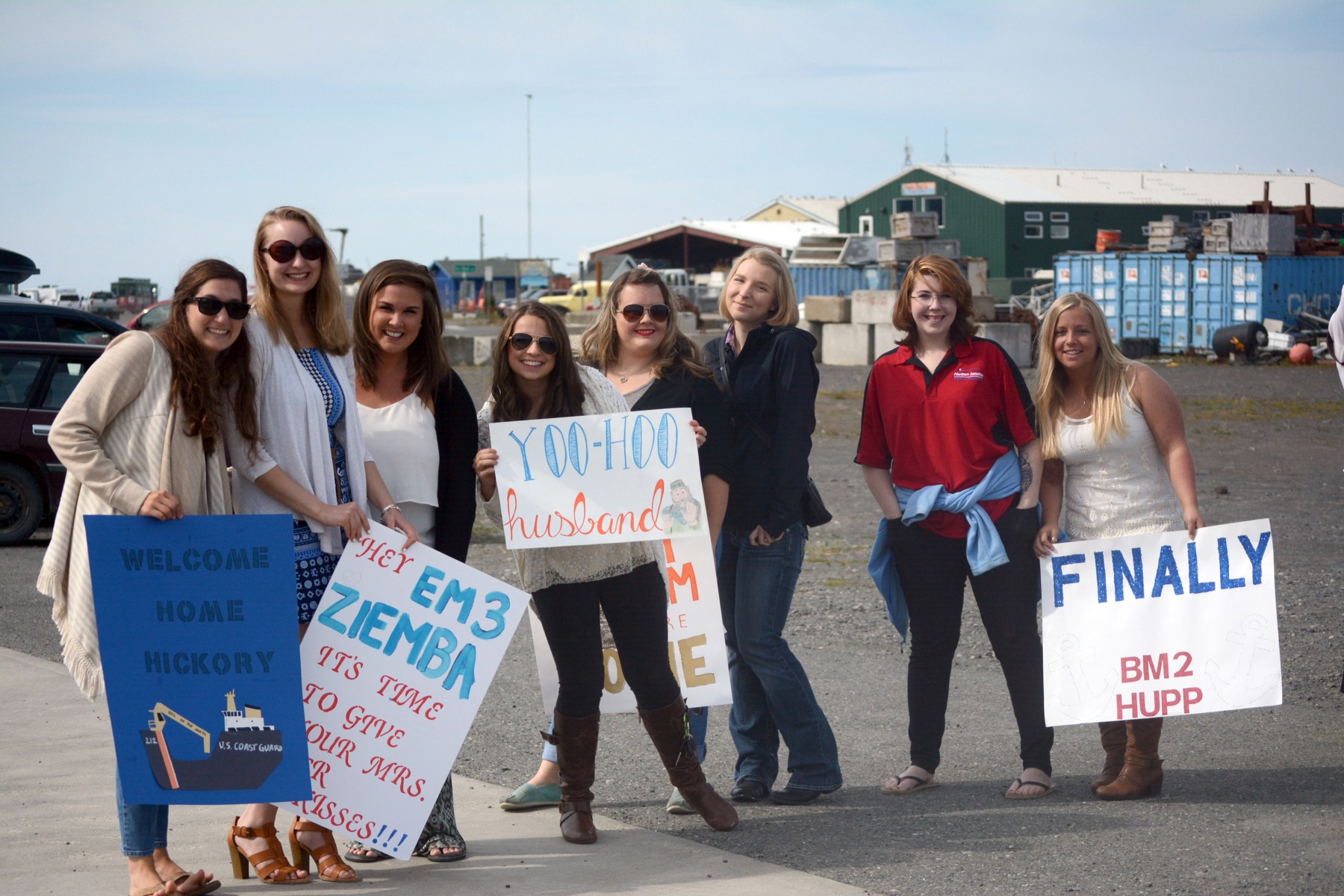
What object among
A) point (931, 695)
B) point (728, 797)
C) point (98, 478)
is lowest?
point (728, 797)

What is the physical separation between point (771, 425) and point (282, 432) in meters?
1.75

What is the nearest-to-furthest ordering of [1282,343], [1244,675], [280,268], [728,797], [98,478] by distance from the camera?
[98,478] → [280,268] → [1244,675] → [728,797] → [1282,343]

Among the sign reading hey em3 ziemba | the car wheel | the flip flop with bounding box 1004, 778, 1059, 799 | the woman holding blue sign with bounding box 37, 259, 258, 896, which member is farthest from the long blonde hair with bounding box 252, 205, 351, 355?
the car wheel

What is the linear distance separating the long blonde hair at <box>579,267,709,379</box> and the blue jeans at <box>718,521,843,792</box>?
650 millimetres

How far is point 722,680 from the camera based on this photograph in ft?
15.6

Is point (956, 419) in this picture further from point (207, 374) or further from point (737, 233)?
point (737, 233)

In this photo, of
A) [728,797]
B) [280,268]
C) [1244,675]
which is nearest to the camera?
[280,268]

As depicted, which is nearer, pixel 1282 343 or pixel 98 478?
pixel 98 478

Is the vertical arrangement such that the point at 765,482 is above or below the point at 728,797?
above

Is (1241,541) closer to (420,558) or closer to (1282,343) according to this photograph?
(420,558)

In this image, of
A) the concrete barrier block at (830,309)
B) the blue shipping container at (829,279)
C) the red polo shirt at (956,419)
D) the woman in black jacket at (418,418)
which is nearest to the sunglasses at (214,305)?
the woman in black jacket at (418,418)

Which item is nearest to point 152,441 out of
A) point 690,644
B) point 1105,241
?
point 690,644

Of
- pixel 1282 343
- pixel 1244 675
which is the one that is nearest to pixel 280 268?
pixel 1244 675

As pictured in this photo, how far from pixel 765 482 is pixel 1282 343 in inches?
1105
